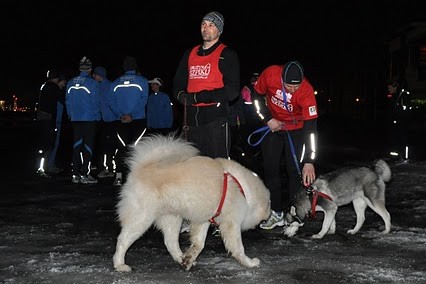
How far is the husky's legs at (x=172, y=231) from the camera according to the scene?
4.73 meters

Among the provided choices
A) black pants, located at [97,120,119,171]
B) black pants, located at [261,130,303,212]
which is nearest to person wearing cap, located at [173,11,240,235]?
black pants, located at [261,130,303,212]

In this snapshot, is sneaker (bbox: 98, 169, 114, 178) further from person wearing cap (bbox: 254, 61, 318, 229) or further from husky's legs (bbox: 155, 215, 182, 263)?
husky's legs (bbox: 155, 215, 182, 263)

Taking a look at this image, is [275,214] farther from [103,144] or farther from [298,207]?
[103,144]

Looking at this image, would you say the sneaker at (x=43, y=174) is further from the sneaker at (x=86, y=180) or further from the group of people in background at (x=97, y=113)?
the sneaker at (x=86, y=180)

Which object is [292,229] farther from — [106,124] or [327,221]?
[106,124]

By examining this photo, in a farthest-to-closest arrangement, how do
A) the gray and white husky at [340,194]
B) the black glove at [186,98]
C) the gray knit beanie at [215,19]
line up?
1. the gray and white husky at [340,194]
2. the black glove at [186,98]
3. the gray knit beanie at [215,19]

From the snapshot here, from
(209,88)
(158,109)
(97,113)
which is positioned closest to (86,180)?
(97,113)

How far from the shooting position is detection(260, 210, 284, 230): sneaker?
612 cm

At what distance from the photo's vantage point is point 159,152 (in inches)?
175

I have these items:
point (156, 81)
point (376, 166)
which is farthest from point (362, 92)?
point (376, 166)

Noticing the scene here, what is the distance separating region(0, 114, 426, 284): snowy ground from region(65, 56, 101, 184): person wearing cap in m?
1.71

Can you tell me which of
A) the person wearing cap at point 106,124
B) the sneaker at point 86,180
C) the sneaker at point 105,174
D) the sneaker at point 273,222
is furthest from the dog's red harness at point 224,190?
the sneaker at point 105,174

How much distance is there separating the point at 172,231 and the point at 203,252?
494mm

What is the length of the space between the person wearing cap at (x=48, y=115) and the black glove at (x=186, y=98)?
5.70 meters
